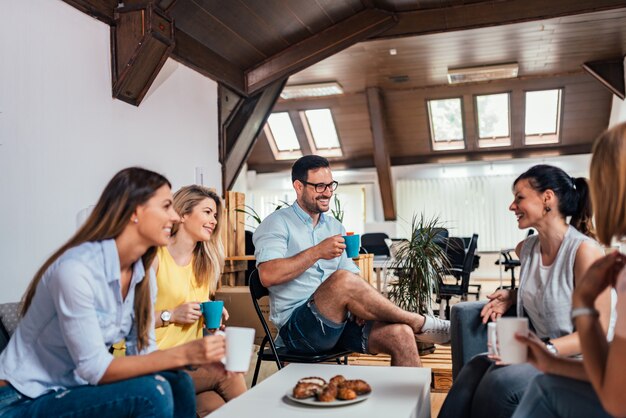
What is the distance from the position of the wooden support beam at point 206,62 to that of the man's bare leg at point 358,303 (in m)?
3.11

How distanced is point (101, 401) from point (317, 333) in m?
1.30

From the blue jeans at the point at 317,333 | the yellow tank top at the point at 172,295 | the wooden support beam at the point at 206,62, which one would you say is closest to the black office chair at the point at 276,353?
the blue jeans at the point at 317,333

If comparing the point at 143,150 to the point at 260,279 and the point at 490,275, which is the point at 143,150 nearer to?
the point at 260,279

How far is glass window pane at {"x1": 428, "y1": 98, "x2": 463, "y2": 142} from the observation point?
10070 millimetres

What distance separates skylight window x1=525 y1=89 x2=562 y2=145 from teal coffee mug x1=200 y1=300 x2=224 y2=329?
8535mm

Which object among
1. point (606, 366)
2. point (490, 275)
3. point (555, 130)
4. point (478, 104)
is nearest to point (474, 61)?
point (478, 104)

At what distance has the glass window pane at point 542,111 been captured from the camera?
981cm

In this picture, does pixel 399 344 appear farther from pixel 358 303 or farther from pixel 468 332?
pixel 468 332

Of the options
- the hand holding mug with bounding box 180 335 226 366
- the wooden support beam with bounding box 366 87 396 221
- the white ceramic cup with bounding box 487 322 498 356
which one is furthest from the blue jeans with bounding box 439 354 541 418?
the wooden support beam with bounding box 366 87 396 221

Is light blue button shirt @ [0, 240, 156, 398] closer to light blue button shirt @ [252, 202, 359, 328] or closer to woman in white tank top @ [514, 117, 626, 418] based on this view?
woman in white tank top @ [514, 117, 626, 418]

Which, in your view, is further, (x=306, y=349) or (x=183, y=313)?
(x=306, y=349)

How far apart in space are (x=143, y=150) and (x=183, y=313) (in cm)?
285

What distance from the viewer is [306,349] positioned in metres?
2.84

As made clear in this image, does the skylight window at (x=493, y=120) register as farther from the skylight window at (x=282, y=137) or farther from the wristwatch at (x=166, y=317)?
the wristwatch at (x=166, y=317)
